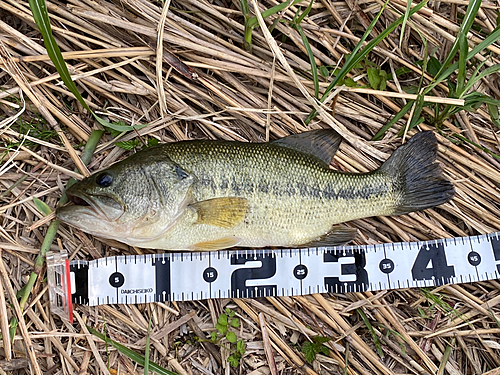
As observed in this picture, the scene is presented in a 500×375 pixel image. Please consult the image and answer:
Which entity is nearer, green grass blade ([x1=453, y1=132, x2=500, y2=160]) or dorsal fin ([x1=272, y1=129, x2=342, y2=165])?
dorsal fin ([x1=272, y1=129, x2=342, y2=165])

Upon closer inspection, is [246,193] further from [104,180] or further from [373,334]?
[373,334]

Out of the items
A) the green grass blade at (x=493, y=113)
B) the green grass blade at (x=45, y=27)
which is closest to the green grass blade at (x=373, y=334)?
the green grass blade at (x=493, y=113)

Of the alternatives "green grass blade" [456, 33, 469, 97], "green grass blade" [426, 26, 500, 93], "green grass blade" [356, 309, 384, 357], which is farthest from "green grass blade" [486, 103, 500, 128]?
"green grass blade" [356, 309, 384, 357]

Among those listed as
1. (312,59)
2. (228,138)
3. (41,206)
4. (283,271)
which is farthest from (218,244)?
(312,59)

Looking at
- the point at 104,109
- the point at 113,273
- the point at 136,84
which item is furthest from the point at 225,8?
the point at 113,273

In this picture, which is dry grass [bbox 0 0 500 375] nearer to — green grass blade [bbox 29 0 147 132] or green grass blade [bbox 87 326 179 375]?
green grass blade [bbox 87 326 179 375]

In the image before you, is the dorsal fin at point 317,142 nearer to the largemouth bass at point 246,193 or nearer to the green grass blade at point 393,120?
the largemouth bass at point 246,193
